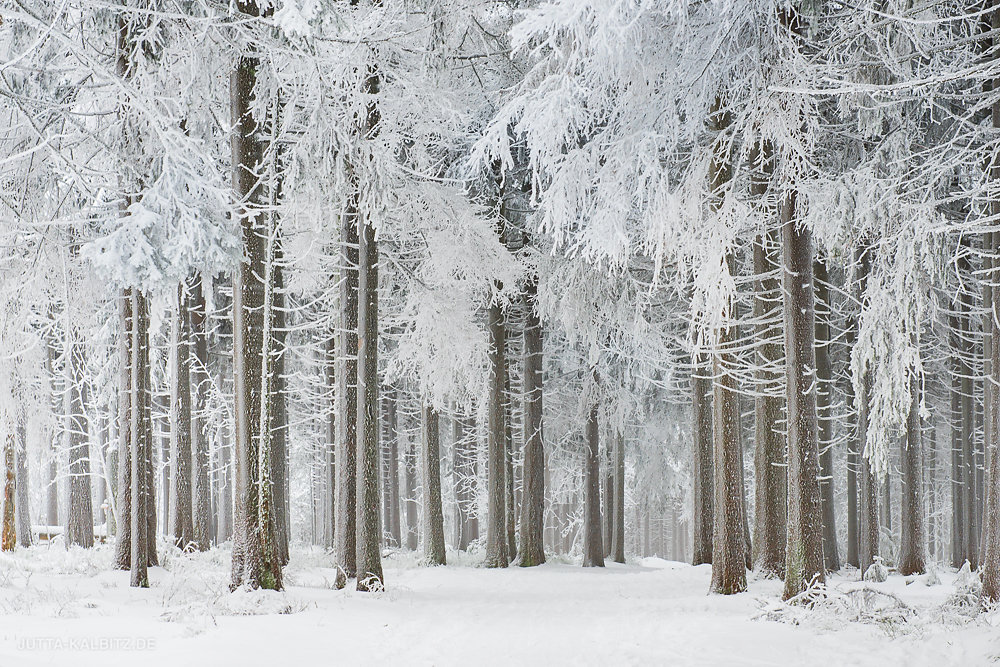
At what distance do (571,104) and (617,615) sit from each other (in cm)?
662

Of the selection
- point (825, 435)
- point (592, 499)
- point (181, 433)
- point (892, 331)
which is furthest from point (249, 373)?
point (825, 435)

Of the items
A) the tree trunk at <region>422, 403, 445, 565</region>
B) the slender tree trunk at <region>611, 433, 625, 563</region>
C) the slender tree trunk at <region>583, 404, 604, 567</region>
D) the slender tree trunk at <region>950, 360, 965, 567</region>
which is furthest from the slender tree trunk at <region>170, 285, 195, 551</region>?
the slender tree trunk at <region>950, 360, 965, 567</region>

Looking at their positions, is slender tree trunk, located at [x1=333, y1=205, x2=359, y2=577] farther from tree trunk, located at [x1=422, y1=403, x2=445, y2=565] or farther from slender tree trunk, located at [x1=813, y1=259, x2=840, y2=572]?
slender tree trunk, located at [x1=813, y1=259, x2=840, y2=572]

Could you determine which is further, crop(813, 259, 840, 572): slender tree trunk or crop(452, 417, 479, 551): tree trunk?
crop(452, 417, 479, 551): tree trunk

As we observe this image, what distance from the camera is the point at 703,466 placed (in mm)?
15922

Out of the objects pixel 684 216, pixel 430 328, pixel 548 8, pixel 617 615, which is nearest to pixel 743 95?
pixel 684 216

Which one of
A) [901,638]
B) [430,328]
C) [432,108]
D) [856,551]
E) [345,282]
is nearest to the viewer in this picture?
[901,638]

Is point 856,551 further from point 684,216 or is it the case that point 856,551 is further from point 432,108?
point 432,108

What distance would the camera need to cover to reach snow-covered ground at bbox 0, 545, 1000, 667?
6516 mm

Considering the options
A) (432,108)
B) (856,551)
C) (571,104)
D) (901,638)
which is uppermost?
(432,108)

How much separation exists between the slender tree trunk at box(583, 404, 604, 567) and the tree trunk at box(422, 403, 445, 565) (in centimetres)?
388

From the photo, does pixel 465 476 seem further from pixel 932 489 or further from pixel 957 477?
pixel 932 489

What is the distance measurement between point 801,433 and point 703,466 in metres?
6.71

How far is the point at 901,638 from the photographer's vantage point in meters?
7.16
